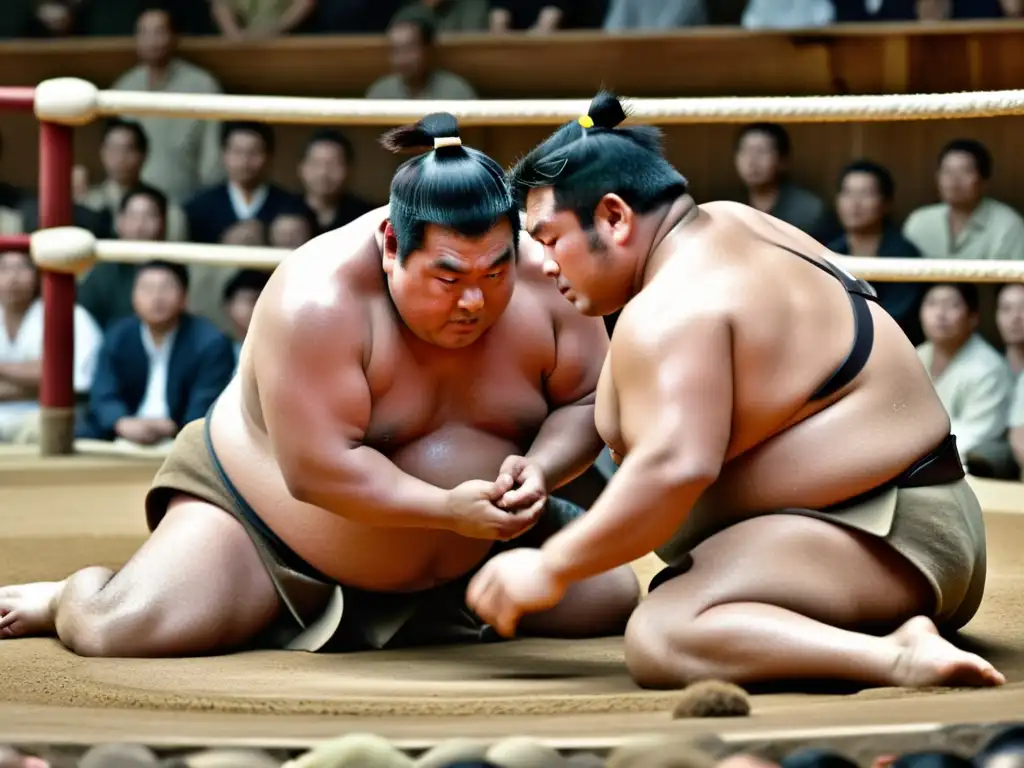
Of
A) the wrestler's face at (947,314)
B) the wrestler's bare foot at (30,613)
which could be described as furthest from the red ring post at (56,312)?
the wrestler's face at (947,314)

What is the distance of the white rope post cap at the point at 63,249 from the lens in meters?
3.73

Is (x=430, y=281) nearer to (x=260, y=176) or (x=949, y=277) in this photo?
(x=949, y=277)

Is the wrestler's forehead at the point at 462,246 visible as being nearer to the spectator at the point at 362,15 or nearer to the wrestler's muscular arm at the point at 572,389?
the wrestler's muscular arm at the point at 572,389

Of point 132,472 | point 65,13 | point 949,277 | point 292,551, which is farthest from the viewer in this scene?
point 65,13

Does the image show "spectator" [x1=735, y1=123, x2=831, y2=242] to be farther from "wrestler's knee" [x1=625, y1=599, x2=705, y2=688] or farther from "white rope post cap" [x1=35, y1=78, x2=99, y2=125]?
"wrestler's knee" [x1=625, y1=599, x2=705, y2=688]

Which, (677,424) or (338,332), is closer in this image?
(677,424)

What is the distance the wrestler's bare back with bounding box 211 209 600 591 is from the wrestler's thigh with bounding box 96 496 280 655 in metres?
0.07

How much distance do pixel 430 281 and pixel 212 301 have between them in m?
3.06

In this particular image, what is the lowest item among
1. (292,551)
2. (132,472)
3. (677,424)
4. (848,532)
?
(132,472)

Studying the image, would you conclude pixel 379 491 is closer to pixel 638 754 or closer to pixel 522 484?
pixel 522 484

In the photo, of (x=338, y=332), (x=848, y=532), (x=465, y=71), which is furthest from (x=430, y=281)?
(x=465, y=71)

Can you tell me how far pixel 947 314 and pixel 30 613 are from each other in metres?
2.52

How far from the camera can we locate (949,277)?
3.26m

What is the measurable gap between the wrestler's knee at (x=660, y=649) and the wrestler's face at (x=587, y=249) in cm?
40
